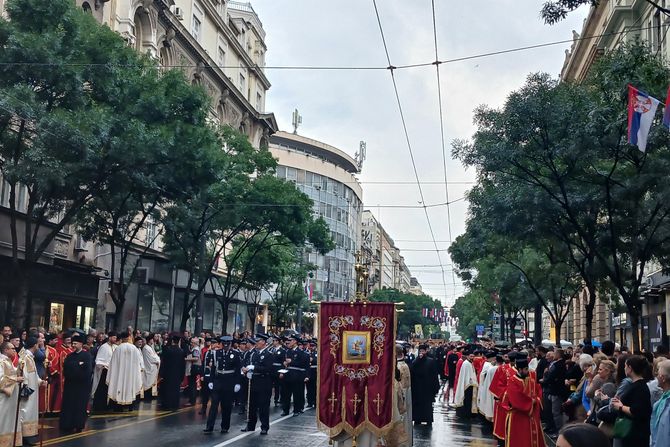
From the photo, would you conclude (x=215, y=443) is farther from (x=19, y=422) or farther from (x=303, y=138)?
(x=303, y=138)

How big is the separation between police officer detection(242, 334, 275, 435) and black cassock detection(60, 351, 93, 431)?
318 cm

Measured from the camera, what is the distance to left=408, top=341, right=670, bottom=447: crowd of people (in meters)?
7.80

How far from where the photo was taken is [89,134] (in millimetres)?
18797

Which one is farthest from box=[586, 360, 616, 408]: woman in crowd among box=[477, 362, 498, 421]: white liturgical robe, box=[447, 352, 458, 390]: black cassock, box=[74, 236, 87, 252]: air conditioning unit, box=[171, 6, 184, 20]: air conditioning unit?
box=[171, 6, 184, 20]: air conditioning unit

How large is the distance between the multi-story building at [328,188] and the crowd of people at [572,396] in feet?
209

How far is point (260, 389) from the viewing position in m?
16.6

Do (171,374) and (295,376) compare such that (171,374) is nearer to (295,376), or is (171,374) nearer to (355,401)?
(295,376)

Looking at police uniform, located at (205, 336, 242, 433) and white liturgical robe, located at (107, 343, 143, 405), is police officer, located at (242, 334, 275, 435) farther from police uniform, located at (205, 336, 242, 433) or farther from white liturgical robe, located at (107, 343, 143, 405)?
white liturgical robe, located at (107, 343, 143, 405)

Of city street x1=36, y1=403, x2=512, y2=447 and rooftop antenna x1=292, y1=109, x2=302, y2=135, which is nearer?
city street x1=36, y1=403, x2=512, y2=447

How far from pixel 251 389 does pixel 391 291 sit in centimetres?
8818

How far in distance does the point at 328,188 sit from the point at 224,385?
77.0m

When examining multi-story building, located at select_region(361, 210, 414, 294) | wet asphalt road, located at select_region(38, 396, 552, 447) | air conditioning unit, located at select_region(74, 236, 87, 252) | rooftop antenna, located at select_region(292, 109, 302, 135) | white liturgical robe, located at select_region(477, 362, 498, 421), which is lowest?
wet asphalt road, located at select_region(38, 396, 552, 447)

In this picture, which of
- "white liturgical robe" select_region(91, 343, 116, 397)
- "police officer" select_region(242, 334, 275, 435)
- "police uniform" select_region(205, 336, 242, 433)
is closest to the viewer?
"police uniform" select_region(205, 336, 242, 433)

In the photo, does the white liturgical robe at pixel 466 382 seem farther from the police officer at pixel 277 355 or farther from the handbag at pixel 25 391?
the handbag at pixel 25 391
